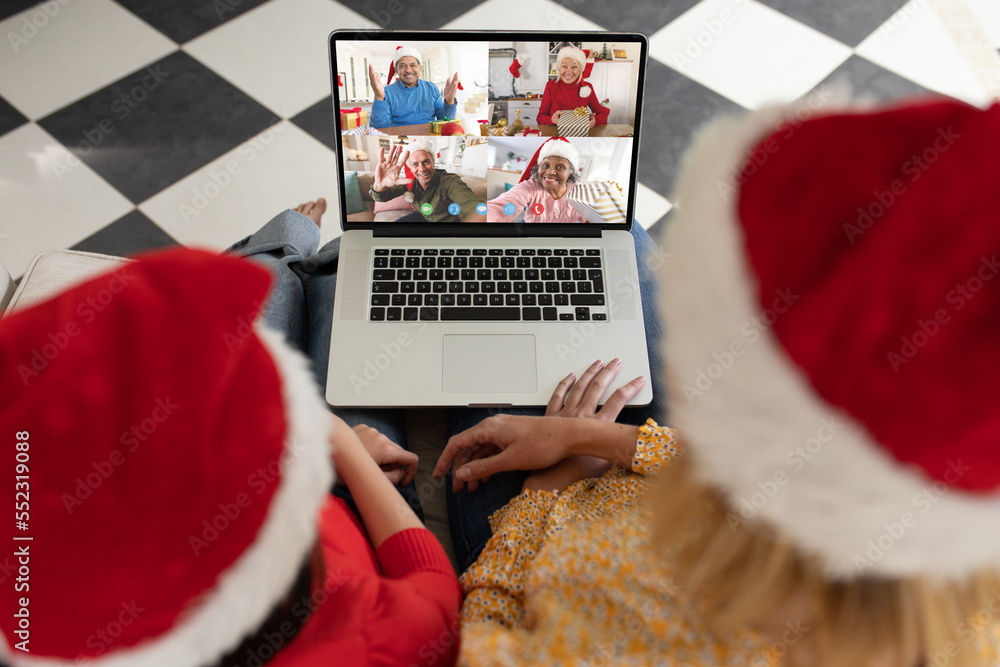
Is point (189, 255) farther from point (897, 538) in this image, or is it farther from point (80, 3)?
point (80, 3)

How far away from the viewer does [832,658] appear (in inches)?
16.6

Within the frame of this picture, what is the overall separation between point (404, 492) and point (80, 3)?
71.4 inches

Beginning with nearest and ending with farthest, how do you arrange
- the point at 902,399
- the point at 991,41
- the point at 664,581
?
1. the point at 902,399
2. the point at 664,581
3. the point at 991,41

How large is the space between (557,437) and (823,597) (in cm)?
42

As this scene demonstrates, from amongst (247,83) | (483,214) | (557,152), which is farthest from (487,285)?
(247,83)

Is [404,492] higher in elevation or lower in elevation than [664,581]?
lower

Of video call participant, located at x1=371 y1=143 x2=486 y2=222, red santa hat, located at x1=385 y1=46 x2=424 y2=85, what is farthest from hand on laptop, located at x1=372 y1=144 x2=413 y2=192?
red santa hat, located at x1=385 y1=46 x2=424 y2=85

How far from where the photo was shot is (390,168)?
0.92 meters

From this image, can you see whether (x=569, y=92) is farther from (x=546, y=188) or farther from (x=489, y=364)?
(x=489, y=364)

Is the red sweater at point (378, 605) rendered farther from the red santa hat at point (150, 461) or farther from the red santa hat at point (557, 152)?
the red santa hat at point (557, 152)

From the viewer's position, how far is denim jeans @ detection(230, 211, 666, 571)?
2.74 feet

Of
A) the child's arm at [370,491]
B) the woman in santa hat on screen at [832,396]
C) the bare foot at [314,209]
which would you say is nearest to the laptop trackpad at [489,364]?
the child's arm at [370,491]

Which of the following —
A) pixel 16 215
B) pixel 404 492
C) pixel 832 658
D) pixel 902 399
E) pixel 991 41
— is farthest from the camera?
pixel 991 41

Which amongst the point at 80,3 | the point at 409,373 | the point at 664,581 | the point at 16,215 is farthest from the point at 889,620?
the point at 80,3
